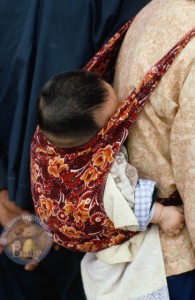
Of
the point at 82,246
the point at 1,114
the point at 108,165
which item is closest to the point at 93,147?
the point at 108,165

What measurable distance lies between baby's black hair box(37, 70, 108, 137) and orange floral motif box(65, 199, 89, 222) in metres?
0.17

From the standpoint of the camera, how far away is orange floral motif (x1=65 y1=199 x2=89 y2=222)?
3.95 ft

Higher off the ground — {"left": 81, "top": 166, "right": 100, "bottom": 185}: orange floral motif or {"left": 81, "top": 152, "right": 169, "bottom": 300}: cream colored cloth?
{"left": 81, "top": 166, "right": 100, "bottom": 185}: orange floral motif

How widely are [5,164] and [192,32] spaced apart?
36.8 inches

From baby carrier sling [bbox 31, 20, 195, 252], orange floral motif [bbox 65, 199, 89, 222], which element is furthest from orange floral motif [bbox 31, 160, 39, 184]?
orange floral motif [bbox 65, 199, 89, 222]

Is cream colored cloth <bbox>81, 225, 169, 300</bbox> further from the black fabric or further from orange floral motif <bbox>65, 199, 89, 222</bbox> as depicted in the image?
the black fabric

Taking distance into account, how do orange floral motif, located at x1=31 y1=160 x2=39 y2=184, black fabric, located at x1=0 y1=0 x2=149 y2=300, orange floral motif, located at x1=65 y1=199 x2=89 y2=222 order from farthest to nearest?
1. black fabric, located at x1=0 y1=0 x2=149 y2=300
2. orange floral motif, located at x1=31 y1=160 x2=39 y2=184
3. orange floral motif, located at x1=65 y1=199 x2=89 y2=222

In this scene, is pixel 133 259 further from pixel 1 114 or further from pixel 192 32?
pixel 1 114

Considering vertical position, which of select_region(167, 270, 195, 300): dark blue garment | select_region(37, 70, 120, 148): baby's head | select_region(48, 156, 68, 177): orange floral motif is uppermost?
select_region(37, 70, 120, 148): baby's head

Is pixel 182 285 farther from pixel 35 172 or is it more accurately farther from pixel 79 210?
pixel 35 172

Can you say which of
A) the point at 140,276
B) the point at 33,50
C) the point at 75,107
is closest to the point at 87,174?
the point at 75,107

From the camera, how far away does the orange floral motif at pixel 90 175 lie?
3.87ft

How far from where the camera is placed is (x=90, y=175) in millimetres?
1190

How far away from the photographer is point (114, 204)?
3.81 ft
